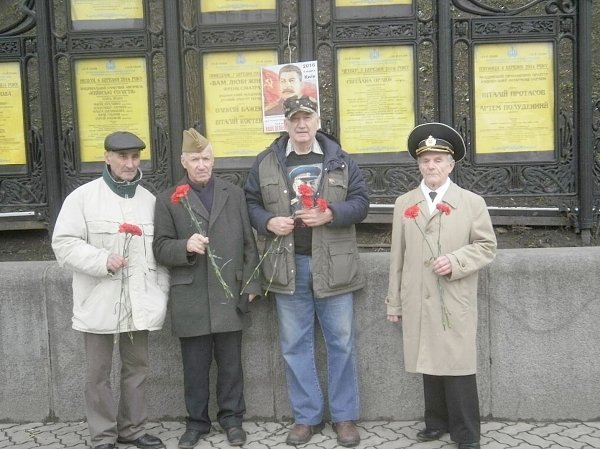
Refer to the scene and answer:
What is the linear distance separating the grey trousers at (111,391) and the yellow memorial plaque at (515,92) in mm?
3099

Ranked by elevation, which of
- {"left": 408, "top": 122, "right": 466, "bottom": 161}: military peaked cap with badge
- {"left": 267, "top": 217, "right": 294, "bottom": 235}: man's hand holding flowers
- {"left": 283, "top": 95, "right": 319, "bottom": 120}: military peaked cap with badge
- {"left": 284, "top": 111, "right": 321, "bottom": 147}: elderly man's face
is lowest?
{"left": 267, "top": 217, "right": 294, "bottom": 235}: man's hand holding flowers

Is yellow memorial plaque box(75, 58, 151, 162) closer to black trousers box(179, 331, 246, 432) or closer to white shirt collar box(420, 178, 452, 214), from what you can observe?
black trousers box(179, 331, 246, 432)

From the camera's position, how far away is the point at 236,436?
4496 mm

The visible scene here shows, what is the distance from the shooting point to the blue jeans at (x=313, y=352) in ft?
14.6

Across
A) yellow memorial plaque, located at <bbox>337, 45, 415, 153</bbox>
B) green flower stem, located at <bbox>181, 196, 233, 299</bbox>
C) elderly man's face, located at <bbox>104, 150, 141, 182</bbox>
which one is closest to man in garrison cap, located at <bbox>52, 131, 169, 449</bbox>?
elderly man's face, located at <bbox>104, 150, 141, 182</bbox>

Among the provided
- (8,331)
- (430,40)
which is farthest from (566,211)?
(8,331)

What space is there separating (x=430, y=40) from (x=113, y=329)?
10.6 feet

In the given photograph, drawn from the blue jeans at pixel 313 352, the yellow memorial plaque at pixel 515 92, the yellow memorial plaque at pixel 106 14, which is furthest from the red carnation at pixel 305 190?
the yellow memorial plaque at pixel 106 14

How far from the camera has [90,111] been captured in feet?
18.6

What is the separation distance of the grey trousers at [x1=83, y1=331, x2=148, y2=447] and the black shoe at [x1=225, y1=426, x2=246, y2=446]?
55cm

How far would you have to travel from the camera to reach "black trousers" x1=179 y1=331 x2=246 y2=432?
4434mm

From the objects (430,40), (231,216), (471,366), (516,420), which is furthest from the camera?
(430,40)

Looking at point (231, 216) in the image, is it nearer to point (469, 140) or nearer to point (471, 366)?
point (471, 366)

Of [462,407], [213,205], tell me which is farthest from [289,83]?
[462,407]
